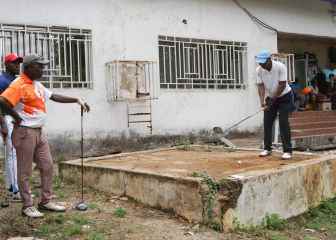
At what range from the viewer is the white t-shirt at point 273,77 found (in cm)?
723

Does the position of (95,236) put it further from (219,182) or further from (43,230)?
(219,182)

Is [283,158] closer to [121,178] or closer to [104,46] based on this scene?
[121,178]

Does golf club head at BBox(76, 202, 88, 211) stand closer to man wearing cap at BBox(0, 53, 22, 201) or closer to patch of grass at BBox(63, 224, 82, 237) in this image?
patch of grass at BBox(63, 224, 82, 237)

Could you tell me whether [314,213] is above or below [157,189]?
below

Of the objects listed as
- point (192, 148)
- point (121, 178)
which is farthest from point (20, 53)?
point (121, 178)

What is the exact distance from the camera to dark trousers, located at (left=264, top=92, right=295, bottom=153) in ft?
23.9

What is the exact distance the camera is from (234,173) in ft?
19.5

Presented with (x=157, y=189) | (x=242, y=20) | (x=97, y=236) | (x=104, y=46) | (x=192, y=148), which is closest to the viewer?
(x=97, y=236)

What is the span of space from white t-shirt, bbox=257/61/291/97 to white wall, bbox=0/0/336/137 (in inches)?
154

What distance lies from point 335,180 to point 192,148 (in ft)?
8.73

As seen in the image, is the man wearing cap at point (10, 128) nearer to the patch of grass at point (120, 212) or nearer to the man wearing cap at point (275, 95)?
the patch of grass at point (120, 212)


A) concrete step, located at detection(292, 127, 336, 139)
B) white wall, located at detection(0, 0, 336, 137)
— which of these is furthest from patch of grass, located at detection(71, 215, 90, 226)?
concrete step, located at detection(292, 127, 336, 139)

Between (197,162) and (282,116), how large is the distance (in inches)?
52.5

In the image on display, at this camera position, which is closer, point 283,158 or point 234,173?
point 234,173
